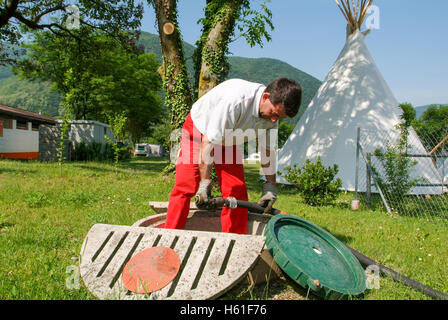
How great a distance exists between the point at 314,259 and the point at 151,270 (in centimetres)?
110

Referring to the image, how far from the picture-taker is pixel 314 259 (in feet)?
7.19

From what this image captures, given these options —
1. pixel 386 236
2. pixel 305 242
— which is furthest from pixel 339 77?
pixel 305 242

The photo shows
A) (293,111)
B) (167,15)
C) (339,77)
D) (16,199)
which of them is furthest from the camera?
(339,77)

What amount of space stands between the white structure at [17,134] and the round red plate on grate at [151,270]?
15.3 m

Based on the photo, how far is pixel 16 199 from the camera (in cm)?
488

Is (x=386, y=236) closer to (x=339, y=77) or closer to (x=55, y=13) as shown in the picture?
(x=339, y=77)

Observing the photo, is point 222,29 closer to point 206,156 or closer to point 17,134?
point 206,156

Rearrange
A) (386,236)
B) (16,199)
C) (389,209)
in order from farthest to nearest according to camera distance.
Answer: (389,209), (16,199), (386,236)

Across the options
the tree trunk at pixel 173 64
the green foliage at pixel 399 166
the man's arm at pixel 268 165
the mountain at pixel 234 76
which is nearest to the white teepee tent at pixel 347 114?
the green foliage at pixel 399 166

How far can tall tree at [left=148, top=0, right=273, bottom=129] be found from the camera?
752 cm

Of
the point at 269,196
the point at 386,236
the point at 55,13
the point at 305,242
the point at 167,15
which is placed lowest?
the point at 386,236

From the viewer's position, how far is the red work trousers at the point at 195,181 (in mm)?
2580

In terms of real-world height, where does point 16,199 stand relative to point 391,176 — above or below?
below

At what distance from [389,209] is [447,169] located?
167cm
